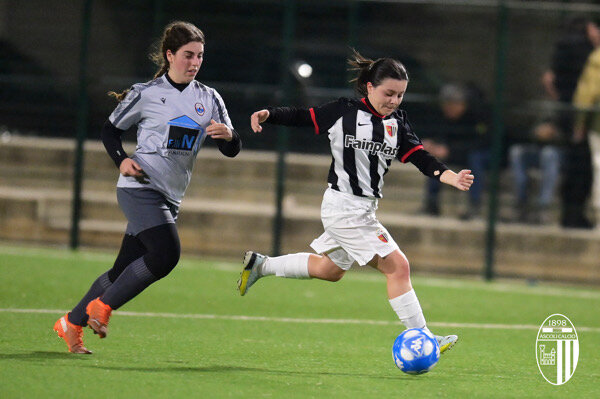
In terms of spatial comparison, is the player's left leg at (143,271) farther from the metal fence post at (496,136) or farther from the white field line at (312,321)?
the metal fence post at (496,136)

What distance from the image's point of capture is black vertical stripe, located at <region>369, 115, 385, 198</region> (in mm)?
6098

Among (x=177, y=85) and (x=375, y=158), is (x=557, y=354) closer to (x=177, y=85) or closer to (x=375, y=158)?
(x=375, y=158)

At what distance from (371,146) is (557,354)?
164 centimetres

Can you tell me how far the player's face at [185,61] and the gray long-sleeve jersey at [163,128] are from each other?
0.07m

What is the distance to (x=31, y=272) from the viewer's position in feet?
31.6

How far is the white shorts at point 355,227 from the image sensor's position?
Answer: 6016 millimetres

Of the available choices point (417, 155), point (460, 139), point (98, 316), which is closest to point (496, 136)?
point (460, 139)

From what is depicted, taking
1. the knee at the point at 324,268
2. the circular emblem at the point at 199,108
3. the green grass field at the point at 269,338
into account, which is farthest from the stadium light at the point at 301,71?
the circular emblem at the point at 199,108

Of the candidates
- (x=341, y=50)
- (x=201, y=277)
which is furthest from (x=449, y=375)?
(x=341, y=50)

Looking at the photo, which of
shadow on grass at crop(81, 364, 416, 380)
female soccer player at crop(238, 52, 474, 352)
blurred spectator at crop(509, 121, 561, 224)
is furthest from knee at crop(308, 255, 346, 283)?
blurred spectator at crop(509, 121, 561, 224)

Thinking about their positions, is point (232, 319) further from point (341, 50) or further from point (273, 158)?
point (341, 50)

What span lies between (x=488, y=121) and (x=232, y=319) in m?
5.12

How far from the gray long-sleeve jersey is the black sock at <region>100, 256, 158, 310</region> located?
0.47 metres

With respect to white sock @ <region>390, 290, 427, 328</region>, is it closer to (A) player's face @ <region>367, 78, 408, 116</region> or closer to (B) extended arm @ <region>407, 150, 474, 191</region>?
(B) extended arm @ <region>407, 150, 474, 191</region>
